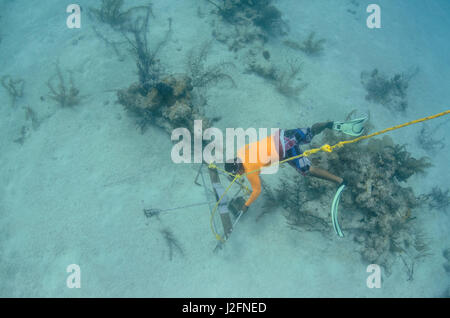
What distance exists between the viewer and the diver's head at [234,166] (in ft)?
13.3

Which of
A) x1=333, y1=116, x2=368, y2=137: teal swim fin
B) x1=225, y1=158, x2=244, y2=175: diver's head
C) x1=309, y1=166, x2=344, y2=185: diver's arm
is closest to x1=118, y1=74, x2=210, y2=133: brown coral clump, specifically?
x1=225, y1=158, x2=244, y2=175: diver's head

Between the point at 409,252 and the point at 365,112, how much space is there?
419cm

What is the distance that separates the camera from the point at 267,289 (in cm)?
418

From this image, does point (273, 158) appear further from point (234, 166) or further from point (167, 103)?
point (167, 103)

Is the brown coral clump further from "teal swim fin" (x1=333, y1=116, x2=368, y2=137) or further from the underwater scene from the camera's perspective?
"teal swim fin" (x1=333, y1=116, x2=368, y2=137)

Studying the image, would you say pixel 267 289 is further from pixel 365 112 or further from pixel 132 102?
pixel 365 112

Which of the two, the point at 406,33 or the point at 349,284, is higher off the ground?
the point at 406,33

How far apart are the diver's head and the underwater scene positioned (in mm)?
29

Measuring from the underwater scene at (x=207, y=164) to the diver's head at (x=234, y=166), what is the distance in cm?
3

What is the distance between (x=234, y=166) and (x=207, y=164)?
1.40 metres

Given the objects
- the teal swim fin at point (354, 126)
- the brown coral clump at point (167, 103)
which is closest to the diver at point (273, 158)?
the teal swim fin at point (354, 126)
